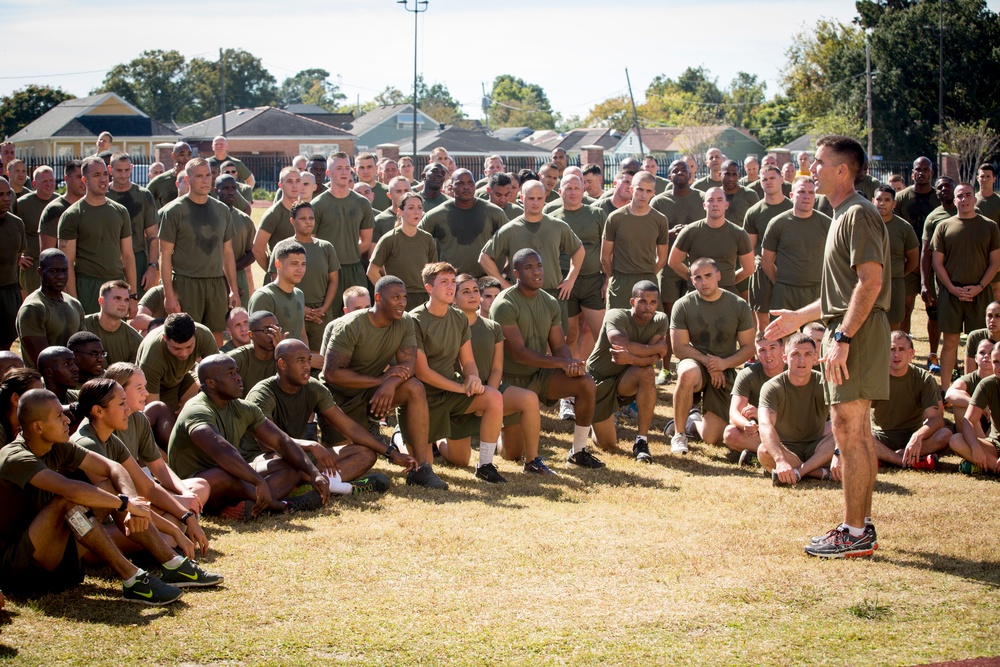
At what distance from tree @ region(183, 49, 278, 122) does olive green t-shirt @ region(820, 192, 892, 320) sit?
104 m

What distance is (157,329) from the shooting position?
28.9 feet

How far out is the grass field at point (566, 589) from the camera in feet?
16.9

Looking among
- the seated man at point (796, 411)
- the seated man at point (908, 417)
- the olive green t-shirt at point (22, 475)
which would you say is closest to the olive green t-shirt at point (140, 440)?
the olive green t-shirt at point (22, 475)

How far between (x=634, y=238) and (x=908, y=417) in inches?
145

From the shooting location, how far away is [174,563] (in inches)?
238

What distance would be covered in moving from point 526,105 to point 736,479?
154 metres

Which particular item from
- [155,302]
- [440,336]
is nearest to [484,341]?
[440,336]

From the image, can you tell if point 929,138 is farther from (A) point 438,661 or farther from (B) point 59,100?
(B) point 59,100

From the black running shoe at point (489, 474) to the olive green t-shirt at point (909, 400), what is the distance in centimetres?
336

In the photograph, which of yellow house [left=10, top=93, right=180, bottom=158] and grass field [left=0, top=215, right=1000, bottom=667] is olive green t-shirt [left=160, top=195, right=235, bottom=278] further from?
yellow house [left=10, top=93, right=180, bottom=158]

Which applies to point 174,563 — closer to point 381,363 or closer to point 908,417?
point 381,363

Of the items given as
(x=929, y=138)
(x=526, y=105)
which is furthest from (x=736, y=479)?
(x=526, y=105)

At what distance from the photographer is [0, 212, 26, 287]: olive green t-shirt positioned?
10.7 m

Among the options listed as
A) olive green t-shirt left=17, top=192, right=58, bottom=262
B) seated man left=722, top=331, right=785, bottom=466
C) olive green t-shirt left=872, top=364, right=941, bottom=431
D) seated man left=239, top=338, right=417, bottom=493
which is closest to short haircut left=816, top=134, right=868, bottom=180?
A: seated man left=722, top=331, right=785, bottom=466
